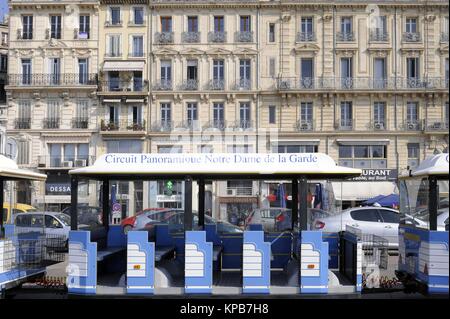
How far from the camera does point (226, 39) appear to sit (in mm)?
9523

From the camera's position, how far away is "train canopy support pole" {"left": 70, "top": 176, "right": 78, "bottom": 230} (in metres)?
6.52

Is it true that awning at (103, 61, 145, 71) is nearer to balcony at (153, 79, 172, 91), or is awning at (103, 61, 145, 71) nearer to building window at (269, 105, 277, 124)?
balcony at (153, 79, 172, 91)

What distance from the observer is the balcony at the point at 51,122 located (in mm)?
9109

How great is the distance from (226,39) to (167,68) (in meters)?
1.19

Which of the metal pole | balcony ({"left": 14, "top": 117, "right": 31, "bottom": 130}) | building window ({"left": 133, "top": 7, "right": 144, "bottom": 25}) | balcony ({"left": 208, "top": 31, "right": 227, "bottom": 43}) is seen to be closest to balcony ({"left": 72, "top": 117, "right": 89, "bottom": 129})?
balcony ({"left": 14, "top": 117, "right": 31, "bottom": 130})

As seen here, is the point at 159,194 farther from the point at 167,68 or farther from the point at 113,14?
the point at 113,14

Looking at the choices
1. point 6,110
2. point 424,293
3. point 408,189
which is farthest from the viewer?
point 6,110

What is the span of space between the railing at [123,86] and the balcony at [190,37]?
1.10m

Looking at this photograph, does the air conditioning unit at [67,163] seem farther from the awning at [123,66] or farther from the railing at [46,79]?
the awning at [123,66]

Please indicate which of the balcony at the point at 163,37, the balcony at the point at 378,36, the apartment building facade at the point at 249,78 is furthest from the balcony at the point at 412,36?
the balcony at the point at 163,37

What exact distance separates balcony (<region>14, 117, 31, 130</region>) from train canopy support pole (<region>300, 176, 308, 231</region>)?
491 cm

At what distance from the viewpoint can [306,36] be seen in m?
9.32

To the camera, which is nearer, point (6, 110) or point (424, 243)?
point (424, 243)

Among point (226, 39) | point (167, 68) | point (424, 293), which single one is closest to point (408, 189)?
point (424, 293)
